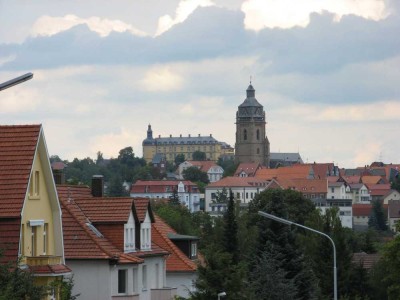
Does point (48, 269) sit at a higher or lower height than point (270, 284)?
A: higher

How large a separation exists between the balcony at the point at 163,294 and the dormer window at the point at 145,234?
4.16 feet

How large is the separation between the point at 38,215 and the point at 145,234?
1221 cm

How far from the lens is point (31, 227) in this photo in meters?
31.7

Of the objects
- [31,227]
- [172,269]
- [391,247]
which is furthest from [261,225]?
[31,227]

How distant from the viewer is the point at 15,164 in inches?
1216

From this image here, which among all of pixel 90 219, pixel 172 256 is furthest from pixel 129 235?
pixel 172 256

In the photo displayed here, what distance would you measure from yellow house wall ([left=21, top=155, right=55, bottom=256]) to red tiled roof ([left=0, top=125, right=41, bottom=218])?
0.38m

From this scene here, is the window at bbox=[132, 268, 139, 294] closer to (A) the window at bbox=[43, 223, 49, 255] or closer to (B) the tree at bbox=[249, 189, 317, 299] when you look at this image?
(A) the window at bbox=[43, 223, 49, 255]

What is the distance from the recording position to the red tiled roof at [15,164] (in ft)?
100

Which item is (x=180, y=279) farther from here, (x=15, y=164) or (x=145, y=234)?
(x=15, y=164)

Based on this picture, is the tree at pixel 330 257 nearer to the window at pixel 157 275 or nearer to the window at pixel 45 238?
the window at pixel 157 275

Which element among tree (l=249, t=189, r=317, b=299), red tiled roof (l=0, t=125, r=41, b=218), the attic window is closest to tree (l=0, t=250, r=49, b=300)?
red tiled roof (l=0, t=125, r=41, b=218)

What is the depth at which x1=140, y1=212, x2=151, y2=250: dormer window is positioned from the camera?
142ft

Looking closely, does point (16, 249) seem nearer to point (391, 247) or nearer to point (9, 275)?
point (9, 275)
